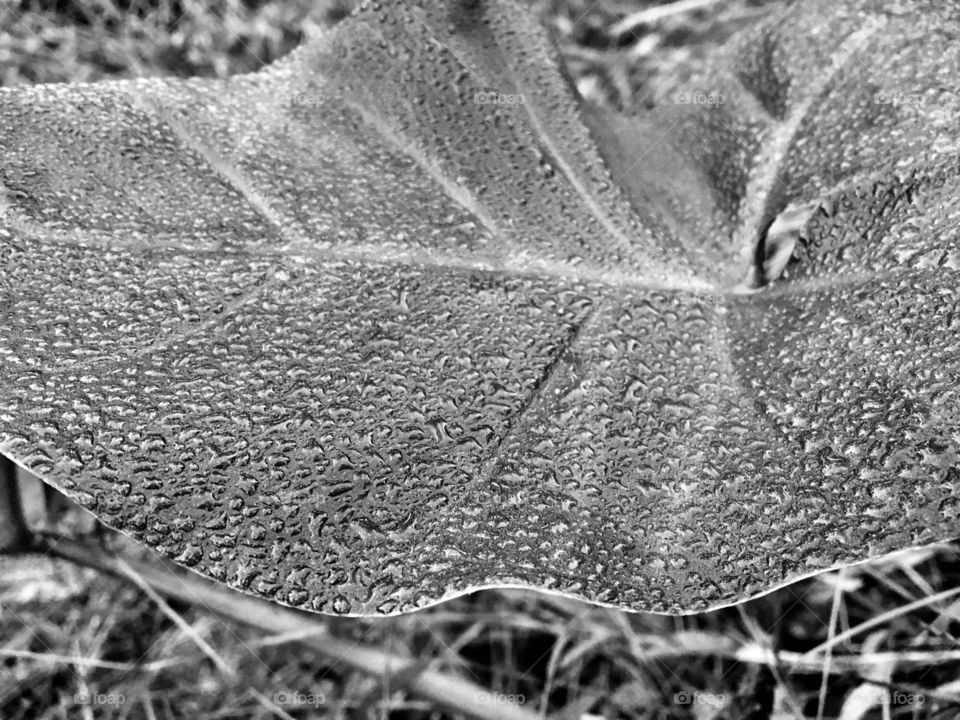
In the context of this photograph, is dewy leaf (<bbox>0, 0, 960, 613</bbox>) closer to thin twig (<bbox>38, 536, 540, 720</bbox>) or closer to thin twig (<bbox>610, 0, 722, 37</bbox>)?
thin twig (<bbox>38, 536, 540, 720</bbox>)

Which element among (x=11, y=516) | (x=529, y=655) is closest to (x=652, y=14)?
(x=529, y=655)

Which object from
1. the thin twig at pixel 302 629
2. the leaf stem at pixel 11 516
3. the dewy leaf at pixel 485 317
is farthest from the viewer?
the thin twig at pixel 302 629

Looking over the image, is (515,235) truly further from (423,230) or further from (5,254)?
(5,254)

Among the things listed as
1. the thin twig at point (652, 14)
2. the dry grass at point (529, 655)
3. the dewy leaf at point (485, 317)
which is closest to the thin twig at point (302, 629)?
the dry grass at point (529, 655)

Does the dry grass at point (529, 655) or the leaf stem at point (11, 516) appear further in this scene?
the dry grass at point (529, 655)

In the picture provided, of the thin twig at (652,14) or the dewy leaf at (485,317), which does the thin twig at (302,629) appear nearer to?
the dewy leaf at (485,317)

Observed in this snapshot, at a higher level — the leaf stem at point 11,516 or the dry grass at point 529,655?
the leaf stem at point 11,516

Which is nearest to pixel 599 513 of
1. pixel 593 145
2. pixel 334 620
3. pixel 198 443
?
pixel 198 443
